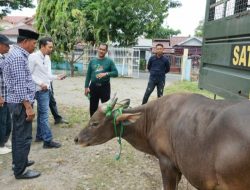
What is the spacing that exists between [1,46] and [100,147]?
2376mm

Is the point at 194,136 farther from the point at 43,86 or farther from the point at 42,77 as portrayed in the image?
the point at 42,77

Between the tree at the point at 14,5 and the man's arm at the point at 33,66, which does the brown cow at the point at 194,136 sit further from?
the tree at the point at 14,5

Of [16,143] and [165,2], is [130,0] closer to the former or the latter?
[165,2]

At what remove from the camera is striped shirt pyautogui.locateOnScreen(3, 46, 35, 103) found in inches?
168

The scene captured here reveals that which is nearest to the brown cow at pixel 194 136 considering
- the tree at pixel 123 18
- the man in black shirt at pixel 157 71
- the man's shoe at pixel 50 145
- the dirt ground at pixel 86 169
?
the dirt ground at pixel 86 169

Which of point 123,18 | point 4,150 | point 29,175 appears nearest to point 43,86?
point 4,150

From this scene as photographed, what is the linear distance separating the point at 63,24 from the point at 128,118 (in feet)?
56.6

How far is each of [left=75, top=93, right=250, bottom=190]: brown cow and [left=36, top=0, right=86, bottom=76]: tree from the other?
16886 mm

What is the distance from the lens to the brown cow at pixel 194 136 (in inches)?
93.4

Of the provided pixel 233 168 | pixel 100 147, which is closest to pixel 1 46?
pixel 100 147

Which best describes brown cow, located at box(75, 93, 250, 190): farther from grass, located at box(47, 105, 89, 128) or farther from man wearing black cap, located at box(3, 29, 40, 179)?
grass, located at box(47, 105, 89, 128)

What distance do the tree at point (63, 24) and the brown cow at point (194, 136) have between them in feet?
55.4

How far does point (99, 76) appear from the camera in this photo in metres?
A: 6.29

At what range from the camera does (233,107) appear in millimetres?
2564
